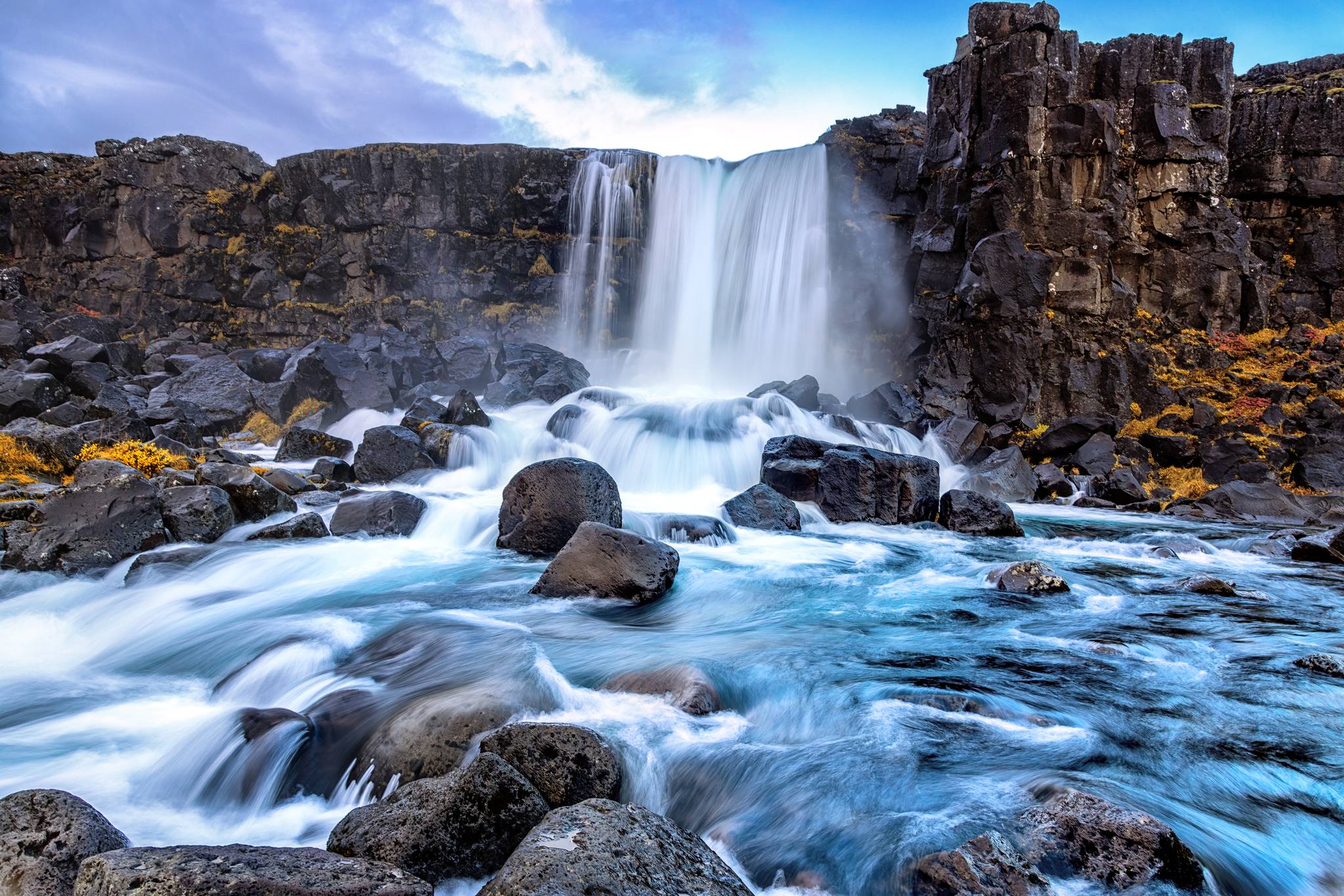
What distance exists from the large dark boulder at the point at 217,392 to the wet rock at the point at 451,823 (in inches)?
684

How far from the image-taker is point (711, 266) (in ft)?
88.4

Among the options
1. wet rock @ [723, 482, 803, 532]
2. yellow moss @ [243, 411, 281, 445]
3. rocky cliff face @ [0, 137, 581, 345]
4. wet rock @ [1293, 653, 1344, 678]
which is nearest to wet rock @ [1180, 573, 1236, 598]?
wet rock @ [1293, 653, 1344, 678]

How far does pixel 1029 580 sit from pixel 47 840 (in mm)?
8441

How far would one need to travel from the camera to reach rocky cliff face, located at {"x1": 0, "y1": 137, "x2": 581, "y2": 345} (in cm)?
2919

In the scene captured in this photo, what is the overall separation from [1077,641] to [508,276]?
2632 cm

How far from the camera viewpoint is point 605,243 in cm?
2853

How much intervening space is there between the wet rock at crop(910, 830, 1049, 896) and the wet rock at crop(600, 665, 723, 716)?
1957mm

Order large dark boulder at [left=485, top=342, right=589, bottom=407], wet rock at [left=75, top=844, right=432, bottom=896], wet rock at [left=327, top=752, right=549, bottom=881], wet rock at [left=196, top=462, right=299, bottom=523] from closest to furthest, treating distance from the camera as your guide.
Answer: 1. wet rock at [left=75, top=844, right=432, bottom=896]
2. wet rock at [left=327, top=752, right=549, bottom=881]
3. wet rock at [left=196, top=462, right=299, bottom=523]
4. large dark boulder at [left=485, top=342, right=589, bottom=407]

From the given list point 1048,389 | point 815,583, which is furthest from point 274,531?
point 1048,389

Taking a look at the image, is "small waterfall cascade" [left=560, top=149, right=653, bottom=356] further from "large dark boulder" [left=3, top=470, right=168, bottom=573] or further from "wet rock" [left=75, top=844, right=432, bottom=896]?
"wet rock" [left=75, top=844, right=432, bottom=896]

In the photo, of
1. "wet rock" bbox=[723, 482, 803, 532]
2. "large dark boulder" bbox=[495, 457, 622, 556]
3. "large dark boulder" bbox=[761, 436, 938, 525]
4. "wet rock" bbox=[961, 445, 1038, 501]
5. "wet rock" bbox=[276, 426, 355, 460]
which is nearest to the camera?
"large dark boulder" bbox=[495, 457, 622, 556]

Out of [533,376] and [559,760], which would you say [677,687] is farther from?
[533,376]

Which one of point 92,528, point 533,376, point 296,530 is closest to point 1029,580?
point 296,530

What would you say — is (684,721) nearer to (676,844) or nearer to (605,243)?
(676,844)
